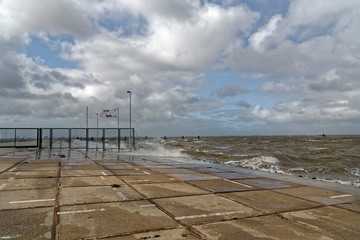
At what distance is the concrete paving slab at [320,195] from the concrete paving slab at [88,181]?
5.50 meters

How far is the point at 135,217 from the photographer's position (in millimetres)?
5223

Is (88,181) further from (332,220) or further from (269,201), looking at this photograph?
(332,220)

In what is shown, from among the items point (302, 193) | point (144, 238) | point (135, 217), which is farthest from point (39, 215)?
point (302, 193)

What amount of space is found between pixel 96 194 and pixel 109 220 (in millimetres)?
2209

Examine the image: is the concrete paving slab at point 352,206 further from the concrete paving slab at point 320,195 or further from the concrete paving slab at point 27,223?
the concrete paving slab at point 27,223

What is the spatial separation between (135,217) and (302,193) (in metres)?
5.44

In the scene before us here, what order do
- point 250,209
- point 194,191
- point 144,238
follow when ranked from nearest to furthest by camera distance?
1. point 144,238
2. point 250,209
3. point 194,191

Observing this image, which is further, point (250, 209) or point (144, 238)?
point (250, 209)

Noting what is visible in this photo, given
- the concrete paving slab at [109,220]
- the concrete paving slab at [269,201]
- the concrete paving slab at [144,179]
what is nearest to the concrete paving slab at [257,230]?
the concrete paving slab at [109,220]

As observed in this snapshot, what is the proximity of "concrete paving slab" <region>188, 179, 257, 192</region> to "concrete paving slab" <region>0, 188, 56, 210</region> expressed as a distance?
4.53 metres

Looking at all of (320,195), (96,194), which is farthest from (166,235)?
(320,195)

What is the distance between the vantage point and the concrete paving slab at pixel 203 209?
532 cm

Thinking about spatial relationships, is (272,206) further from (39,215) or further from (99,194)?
(39,215)

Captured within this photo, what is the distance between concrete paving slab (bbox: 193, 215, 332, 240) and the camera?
14.6ft
